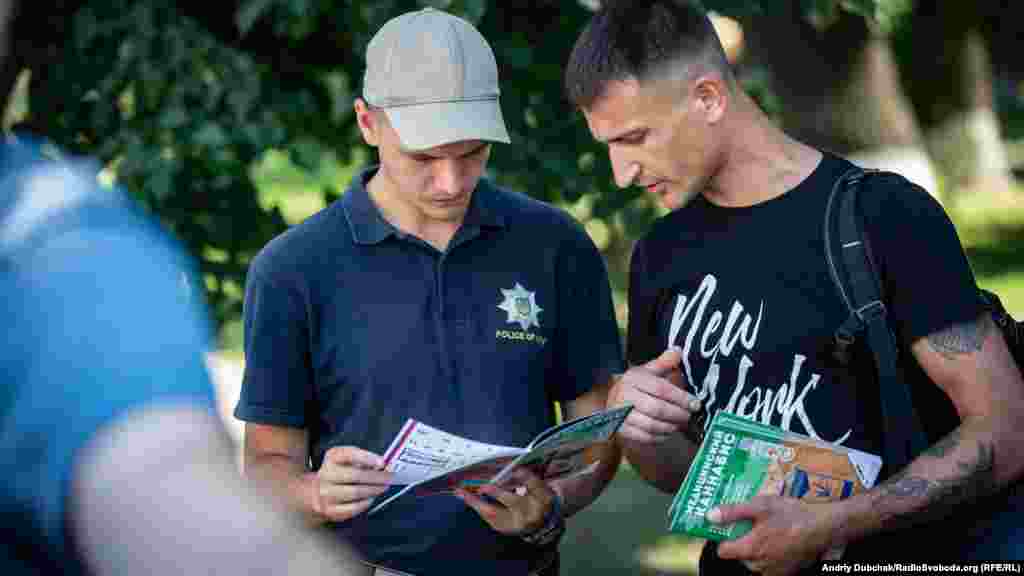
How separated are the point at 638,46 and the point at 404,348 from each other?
0.77 metres

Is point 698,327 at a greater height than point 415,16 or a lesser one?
lesser

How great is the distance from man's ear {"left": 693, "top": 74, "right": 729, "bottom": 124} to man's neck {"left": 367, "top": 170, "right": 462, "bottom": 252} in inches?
21.7

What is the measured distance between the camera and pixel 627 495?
7.42 m

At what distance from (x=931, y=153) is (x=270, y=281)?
14.9 m

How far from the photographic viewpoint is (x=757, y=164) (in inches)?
117

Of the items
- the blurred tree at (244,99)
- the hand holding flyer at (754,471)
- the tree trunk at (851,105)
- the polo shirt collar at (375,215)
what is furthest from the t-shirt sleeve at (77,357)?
the tree trunk at (851,105)

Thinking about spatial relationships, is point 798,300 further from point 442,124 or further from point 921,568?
point 442,124

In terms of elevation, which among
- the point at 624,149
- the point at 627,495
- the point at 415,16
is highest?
the point at 415,16

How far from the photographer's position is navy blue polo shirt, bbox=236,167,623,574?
9.97 ft

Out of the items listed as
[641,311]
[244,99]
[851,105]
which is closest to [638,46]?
[641,311]

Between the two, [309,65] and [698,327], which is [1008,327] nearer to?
[698,327]

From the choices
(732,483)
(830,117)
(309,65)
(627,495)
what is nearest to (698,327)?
(732,483)

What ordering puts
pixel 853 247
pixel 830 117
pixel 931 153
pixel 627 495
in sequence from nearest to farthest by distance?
pixel 853 247
pixel 627 495
pixel 830 117
pixel 931 153

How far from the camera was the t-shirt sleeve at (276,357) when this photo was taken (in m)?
3.04
